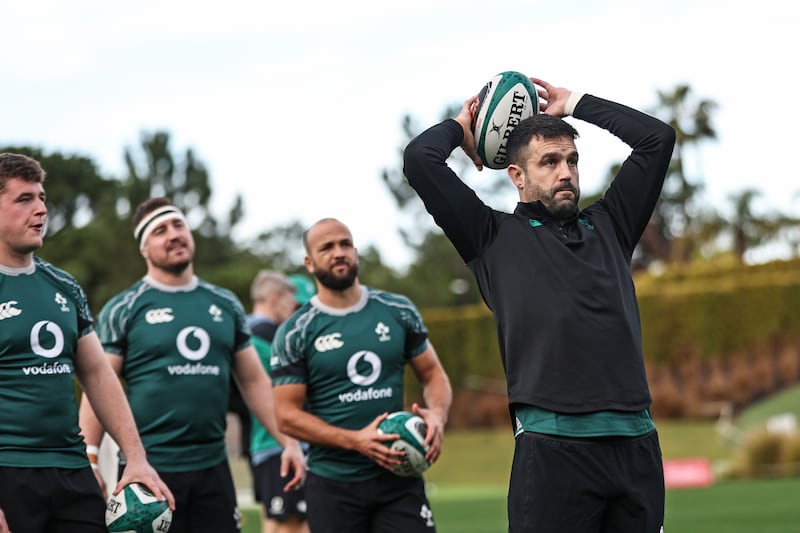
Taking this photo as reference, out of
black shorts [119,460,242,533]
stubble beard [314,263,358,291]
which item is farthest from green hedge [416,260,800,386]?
black shorts [119,460,242,533]

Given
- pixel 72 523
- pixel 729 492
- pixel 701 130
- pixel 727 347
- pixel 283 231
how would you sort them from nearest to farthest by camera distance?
pixel 72 523
pixel 729 492
pixel 727 347
pixel 701 130
pixel 283 231

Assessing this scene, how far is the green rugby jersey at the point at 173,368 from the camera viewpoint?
21.4 ft

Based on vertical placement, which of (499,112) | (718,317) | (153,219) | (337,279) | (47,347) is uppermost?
(718,317)

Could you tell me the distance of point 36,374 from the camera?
4.92 meters

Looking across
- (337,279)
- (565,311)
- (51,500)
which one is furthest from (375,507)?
(565,311)

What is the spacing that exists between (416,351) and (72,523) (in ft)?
8.25

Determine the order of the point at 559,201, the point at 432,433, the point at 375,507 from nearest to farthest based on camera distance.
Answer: the point at 559,201, the point at 432,433, the point at 375,507

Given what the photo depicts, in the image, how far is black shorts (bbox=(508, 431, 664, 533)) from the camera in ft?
14.3

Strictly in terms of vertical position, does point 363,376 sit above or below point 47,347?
below

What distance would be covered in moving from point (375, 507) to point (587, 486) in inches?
89.2

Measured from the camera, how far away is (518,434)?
4605 mm

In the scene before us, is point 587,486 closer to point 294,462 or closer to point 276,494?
point 294,462

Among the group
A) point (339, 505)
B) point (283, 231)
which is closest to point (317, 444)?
point (339, 505)

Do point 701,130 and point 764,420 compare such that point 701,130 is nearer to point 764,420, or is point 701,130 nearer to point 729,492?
point 764,420
